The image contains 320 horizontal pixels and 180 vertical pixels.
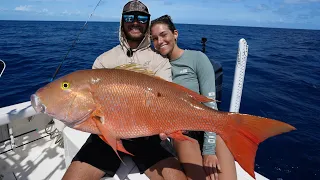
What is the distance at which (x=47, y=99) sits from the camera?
192 centimetres

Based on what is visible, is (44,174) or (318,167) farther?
(318,167)

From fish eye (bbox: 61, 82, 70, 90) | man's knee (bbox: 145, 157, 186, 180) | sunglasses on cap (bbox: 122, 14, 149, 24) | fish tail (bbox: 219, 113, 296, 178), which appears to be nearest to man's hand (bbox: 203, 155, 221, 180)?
man's knee (bbox: 145, 157, 186, 180)

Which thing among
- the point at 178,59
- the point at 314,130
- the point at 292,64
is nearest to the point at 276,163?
the point at 314,130

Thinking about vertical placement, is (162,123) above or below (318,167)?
above

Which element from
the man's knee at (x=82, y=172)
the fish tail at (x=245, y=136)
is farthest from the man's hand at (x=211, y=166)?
the man's knee at (x=82, y=172)

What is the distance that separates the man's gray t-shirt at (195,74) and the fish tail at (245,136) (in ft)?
3.25

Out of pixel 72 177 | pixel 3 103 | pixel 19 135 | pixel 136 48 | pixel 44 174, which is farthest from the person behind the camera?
pixel 3 103

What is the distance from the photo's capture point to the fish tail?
5.88ft

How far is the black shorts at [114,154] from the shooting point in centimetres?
253

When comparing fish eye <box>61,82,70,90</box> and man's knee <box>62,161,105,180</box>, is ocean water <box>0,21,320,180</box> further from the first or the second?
fish eye <box>61,82,70,90</box>

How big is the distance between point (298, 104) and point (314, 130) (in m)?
1.89

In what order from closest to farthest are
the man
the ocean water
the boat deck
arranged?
the man
the boat deck
the ocean water

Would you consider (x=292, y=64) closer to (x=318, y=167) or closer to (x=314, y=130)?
(x=314, y=130)

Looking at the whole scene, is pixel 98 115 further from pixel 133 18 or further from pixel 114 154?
pixel 133 18
